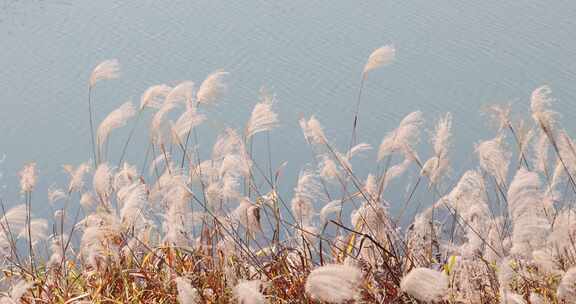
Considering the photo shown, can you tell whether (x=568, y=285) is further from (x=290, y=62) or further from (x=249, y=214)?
(x=290, y=62)

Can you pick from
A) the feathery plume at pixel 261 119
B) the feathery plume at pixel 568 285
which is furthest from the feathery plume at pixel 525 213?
the feathery plume at pixel 261 119

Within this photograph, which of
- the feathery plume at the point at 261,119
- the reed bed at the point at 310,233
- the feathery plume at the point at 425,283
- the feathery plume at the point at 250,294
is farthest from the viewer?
the feathery plume at the point at 261,119

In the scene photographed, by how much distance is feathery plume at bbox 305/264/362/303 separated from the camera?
2.19m

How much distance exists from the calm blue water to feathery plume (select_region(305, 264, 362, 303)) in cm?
311

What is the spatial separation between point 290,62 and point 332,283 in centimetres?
523

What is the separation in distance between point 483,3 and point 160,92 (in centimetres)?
559

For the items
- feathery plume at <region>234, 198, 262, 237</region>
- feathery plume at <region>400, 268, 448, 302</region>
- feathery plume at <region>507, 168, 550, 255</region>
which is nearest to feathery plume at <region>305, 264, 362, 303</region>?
feathery plume at <region>400, 268, 448, 302</region>

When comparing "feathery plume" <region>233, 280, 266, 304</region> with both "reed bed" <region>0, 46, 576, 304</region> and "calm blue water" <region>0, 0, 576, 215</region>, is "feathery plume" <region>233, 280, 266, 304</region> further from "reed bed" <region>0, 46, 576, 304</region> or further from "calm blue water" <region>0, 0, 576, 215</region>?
"calm blue water" <region>0, 0, 576, 215</region>

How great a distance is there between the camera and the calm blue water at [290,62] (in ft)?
20.5

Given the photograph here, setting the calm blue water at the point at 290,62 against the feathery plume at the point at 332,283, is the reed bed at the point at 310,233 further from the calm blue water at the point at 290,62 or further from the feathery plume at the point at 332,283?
the calm blue water at the point at 290,62

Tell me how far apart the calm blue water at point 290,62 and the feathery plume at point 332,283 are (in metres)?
3.11

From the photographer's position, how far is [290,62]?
7293 mm

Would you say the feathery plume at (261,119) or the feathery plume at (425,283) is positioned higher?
the feathery plume at (261,119)

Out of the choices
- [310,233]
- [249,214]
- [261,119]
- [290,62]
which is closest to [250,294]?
[310,233]
